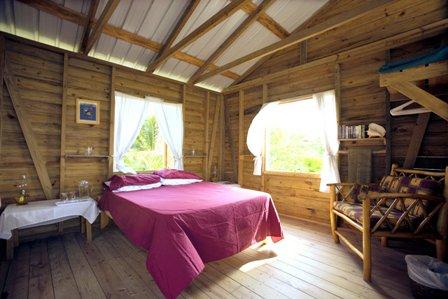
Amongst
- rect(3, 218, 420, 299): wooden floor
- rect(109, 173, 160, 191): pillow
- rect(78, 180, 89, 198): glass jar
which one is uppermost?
rect(109, 173, 160, 191): pillow

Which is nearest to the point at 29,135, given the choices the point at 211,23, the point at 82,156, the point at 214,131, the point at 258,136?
the point at 82,156

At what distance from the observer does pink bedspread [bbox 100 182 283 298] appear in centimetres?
175

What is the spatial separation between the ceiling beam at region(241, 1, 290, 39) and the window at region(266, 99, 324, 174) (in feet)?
4.35

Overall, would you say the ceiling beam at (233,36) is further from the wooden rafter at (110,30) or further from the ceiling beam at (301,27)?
the ceiling beam at (301,27)

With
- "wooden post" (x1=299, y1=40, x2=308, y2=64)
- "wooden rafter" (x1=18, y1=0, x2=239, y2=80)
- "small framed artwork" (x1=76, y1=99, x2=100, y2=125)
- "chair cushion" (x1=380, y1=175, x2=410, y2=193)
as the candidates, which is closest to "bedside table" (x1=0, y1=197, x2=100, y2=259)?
"small framed artwork" (x1=76, y1=99, x2=100, y2=125)

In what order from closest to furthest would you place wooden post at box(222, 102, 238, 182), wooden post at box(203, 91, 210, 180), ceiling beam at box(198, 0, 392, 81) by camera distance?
1. ceiling beam at box(198, 0, 392, 81)
2. wooden post at box(203, 91, 210, 180)
3. wooden post at box(222, 102, 238, 182)

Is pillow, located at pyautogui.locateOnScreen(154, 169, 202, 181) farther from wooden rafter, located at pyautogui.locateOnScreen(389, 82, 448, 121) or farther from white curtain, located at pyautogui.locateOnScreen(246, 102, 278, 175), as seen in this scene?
wooden rafter, located at pyautogui.locateOnScreen(389, 82, 448, 121)

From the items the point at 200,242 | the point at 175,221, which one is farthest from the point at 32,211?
the point at 200,242

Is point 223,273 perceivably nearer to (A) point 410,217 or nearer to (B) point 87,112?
(A) point 410,217

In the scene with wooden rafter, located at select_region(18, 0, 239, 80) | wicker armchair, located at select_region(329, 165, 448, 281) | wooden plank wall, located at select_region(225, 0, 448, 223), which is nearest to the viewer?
wicker armchair, located at select_region(329, 165, 448, 281)

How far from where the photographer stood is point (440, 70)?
2.00 m

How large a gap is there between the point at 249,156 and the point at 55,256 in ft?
11.9

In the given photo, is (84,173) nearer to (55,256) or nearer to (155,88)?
(55,256)

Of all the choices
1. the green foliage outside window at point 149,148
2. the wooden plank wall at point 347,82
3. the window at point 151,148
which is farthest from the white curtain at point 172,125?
the wooden plank wall at point 347,82
